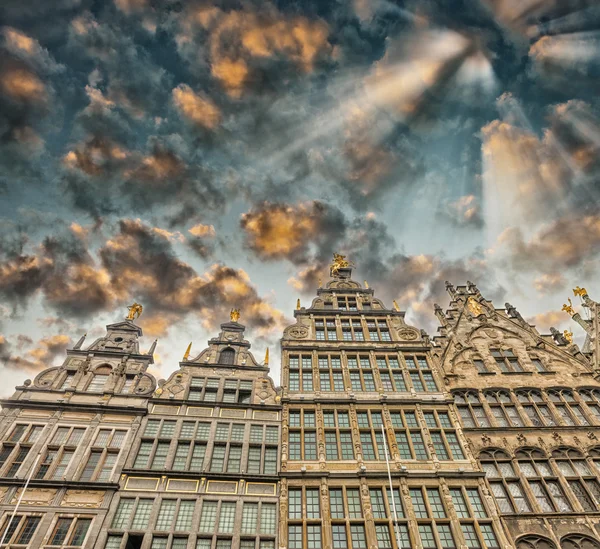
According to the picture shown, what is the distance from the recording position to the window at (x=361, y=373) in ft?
101

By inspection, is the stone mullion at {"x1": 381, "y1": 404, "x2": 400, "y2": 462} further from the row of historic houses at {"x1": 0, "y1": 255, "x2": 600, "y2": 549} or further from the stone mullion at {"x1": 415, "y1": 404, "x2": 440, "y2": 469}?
the stone mullion at {"x1": 415, "y1": 404, "x2": 440, "y2": 469}

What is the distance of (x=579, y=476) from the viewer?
25.4 m

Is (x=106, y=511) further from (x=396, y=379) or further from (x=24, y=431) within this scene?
(x=396, y=379)

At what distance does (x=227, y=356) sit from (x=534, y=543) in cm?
2336

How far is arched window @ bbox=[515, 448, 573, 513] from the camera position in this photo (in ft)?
79.2

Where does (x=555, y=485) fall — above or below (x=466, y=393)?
below

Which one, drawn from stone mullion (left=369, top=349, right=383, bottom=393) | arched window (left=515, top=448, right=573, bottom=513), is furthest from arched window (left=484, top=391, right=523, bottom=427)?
stone mullion (left=369, top=349, right=383, bottom=393)

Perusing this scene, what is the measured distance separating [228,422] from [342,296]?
17635 mm

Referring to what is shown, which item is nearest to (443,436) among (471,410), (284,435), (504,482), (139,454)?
(471,410)

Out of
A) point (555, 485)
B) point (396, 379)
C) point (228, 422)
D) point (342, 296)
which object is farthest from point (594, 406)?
point (228, 422)

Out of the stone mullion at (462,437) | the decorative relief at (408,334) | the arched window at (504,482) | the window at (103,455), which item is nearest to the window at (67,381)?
the window at (103,455)

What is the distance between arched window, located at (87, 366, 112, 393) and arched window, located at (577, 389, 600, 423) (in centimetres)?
3590

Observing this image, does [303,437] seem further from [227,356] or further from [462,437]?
[462,437]

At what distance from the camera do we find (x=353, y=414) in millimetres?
28453
